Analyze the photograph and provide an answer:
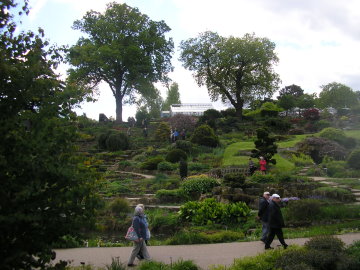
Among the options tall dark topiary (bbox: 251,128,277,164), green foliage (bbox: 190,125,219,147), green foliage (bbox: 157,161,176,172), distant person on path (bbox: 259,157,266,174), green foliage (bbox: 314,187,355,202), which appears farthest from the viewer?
green foliage (bbox: 190,125,219,147)

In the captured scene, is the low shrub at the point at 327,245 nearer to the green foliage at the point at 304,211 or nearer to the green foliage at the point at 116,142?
the green foliage at the point at 304,211

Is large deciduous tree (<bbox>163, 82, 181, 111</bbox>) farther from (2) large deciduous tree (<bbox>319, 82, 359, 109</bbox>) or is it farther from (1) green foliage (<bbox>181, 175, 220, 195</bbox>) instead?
(1) green foliage (<bbox>181, 175, 220, 195</bbox>)

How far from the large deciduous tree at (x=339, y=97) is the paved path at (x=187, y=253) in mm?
59230

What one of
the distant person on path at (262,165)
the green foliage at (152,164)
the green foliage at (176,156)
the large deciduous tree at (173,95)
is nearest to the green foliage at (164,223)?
the distant person on path at (262,165)

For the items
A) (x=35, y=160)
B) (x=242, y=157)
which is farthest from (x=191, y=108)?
(x=35, y=160)

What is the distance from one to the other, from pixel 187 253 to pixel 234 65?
3717cm

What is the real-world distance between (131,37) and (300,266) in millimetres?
46041

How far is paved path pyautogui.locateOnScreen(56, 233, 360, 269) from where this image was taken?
9.48 m

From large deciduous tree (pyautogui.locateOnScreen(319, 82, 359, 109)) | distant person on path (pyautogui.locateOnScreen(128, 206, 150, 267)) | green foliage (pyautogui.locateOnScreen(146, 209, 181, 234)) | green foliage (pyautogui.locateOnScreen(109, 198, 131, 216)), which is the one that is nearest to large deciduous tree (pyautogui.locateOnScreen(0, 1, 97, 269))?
distant person on path (pyautogui.locateOnScreen(128, 206, 150, 267))

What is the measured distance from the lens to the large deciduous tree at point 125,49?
158 ft

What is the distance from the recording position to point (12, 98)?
5320mm

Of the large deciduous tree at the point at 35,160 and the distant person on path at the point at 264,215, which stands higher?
the large deciduous tree at the point at 35,160

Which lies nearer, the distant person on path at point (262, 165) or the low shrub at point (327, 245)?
the low shrub at point (327, 245)

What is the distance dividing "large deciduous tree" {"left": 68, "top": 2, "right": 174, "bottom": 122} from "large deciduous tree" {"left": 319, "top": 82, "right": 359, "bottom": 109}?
28895mm
